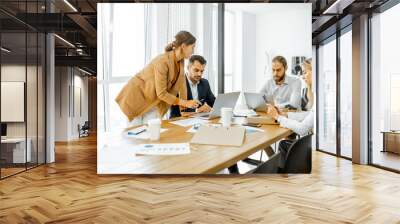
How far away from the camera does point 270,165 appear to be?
4.09m

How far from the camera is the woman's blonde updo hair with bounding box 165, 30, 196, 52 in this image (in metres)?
4.05

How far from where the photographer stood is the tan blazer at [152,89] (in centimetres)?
403

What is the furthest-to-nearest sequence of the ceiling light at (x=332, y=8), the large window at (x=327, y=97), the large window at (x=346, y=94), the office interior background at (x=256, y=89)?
1. the large window at (x=327, y=97)
2. the large window at (x=346, y=94)
3. the ceiling light at (x=332, y=8)
4. the office interior background at (x=256, y=89)

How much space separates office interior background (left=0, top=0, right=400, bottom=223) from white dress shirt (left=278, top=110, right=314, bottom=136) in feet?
1.83

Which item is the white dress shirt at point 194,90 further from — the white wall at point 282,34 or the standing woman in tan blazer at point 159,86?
the white wall at point 282,34

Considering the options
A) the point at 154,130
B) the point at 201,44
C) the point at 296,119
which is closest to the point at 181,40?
the point at 201,44

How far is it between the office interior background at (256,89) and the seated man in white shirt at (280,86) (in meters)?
0.14

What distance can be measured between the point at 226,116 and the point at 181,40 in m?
1.01

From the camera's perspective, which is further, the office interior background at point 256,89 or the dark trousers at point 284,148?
the dark trousers at point 284,148

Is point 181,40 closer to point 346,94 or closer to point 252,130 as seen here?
point 252,130

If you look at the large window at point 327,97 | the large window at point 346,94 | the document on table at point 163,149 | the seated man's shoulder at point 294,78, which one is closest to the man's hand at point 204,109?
the document on table at point 163,149

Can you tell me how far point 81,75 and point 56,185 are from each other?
1074 cm

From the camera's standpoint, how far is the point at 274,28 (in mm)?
4086

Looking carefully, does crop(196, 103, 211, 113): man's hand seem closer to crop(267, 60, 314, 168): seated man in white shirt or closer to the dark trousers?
crop(267, 60, 314, 168): seated man in white shirt
